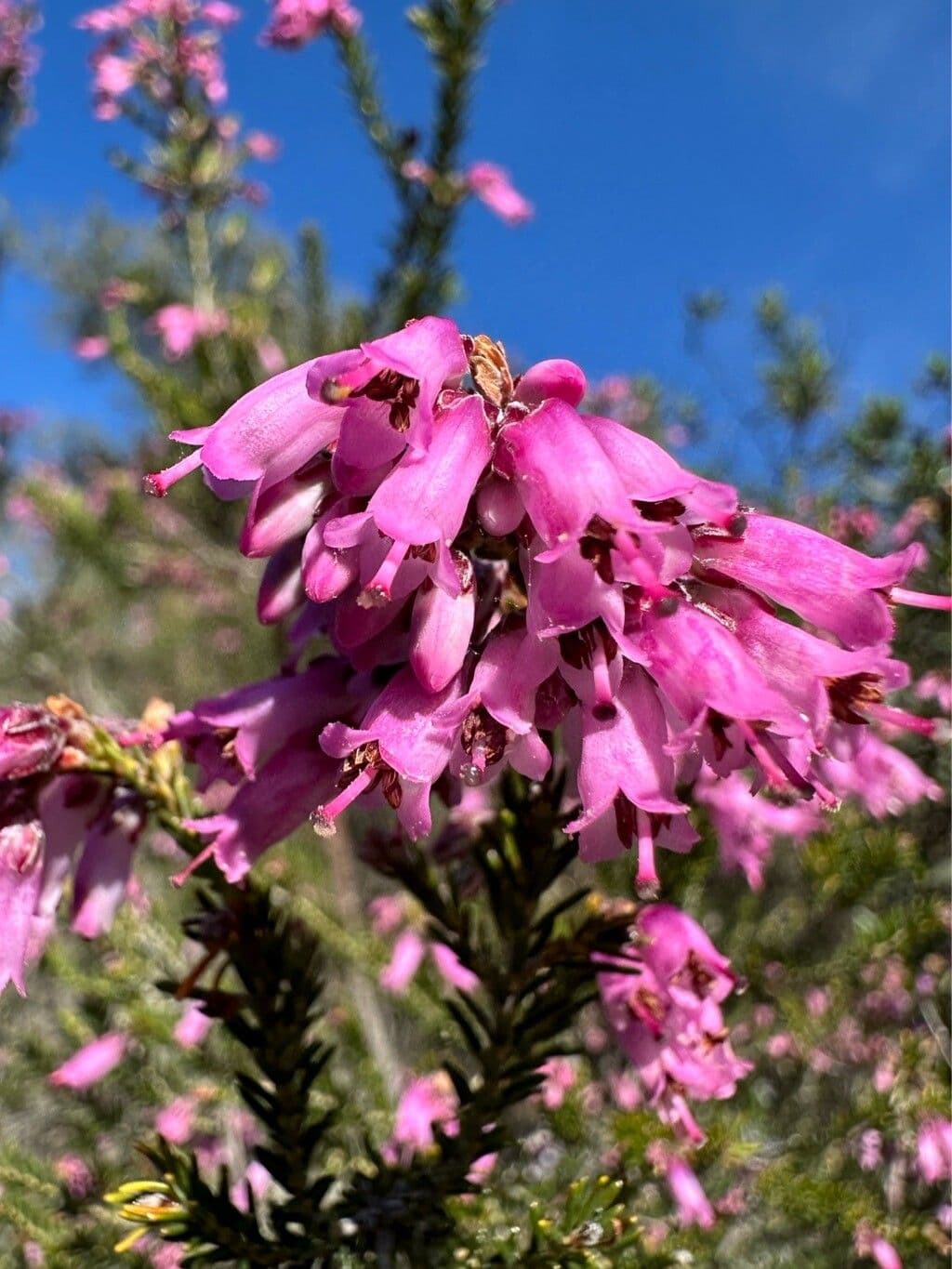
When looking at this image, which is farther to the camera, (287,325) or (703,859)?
(287,325)

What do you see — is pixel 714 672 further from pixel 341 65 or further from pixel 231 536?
pixel 231 536

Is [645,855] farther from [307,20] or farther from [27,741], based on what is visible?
[307,20]

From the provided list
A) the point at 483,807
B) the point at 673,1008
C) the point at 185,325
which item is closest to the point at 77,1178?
the point at 483,807

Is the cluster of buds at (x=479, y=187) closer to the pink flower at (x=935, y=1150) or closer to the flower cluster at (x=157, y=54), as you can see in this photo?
the flower cluster at (x=157, y=54)

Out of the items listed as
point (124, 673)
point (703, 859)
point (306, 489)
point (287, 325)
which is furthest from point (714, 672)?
point (124, 673)

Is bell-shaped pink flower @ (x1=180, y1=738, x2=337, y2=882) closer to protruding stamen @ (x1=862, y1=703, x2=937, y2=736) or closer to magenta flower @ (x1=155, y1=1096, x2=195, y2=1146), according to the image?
protruding stamen @ (x1=862, y1=703, x2=937, y2=736)

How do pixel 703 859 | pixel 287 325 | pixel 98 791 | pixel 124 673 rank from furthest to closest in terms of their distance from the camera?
pixel 124 673 < pixel 287 325 < pixel 703 859 < pixel 98 791

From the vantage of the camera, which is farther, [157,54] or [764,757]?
[157,54]
